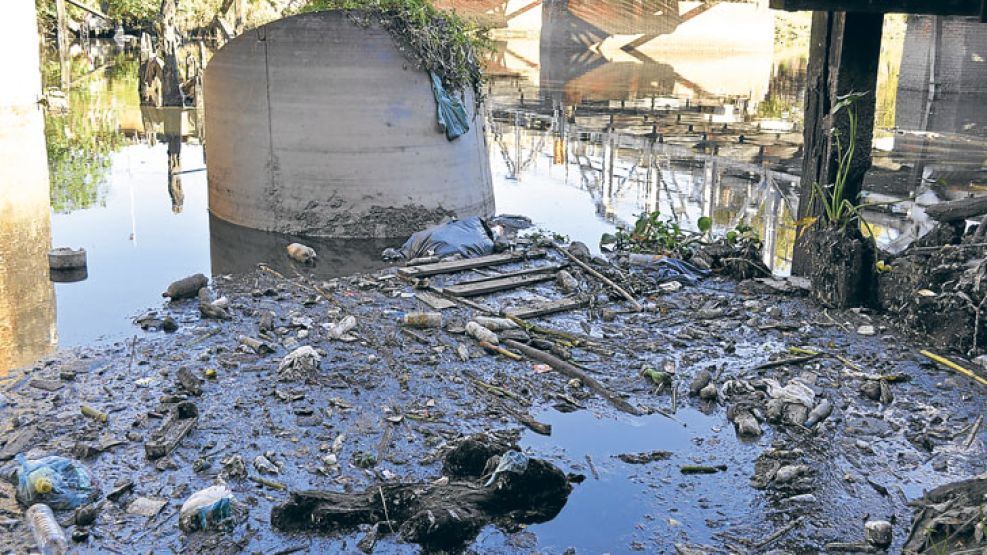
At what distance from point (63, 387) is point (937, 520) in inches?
255

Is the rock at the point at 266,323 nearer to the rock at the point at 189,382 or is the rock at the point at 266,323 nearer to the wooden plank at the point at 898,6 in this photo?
the rock at the point at 189,382

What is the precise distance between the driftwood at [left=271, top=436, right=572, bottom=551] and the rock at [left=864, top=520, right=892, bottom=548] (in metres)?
1.83

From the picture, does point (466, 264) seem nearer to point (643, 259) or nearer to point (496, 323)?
point (643, 259)

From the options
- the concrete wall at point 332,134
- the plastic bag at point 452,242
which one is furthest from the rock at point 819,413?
the concrete wall at point 332,134

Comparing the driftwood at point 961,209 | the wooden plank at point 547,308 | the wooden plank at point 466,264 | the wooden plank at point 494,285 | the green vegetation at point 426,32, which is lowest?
the wooden plank at point 547,308

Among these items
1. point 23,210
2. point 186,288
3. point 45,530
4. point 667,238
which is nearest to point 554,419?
point 45,530

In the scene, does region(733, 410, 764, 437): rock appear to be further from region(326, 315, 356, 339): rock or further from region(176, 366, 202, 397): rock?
region(176, 366, 202, 397): rock

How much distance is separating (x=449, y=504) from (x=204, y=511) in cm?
144

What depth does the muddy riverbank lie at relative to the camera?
19.6ft

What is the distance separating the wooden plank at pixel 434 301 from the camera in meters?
10.2

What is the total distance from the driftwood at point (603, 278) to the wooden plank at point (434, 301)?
177cm

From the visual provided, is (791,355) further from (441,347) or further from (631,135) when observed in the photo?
(631,135)

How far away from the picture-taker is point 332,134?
14023 millimetres

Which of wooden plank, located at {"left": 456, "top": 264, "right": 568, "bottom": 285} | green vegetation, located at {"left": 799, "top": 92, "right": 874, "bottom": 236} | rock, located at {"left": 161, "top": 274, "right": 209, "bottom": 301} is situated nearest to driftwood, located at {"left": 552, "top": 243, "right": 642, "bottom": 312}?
wooden plank, located at {"left": 456, "top": 264, "right": 568, "bottom": 285}
